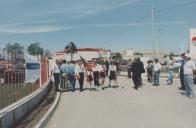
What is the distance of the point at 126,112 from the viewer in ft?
46.7

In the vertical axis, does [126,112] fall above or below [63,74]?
below

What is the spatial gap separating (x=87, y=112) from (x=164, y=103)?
3345 millimetres

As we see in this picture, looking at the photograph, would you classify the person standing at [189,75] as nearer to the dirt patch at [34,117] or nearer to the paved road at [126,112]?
the paved road at [126,112]

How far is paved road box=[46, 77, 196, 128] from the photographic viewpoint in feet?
38.9

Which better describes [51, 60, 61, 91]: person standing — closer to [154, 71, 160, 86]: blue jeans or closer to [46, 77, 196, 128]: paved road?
[46, 77, 196, 128]: paved road

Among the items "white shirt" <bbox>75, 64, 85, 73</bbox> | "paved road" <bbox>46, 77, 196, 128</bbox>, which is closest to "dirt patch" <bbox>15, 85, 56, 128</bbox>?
"paved road" <bbox>46, 77, 196, 128</bbox>

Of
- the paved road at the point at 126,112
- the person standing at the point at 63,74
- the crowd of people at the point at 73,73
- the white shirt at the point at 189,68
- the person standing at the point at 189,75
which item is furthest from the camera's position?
the person standing at the point at 63,74

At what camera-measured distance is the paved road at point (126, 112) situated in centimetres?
1186

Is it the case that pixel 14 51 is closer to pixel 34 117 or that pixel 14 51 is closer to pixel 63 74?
pixel 34 117

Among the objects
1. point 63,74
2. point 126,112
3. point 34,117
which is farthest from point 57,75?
point 34,117

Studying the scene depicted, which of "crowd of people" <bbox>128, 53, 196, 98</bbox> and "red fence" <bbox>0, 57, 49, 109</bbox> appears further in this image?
"crowd of people" <bbox>128, 53, 196, 98</bbox>

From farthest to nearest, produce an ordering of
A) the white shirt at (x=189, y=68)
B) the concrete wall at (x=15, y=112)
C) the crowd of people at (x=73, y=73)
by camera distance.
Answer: the crowd of people at (x=73, y=73) < the white shirt at (x=189, y=68) < the concrete wall at (x=15, y=112)

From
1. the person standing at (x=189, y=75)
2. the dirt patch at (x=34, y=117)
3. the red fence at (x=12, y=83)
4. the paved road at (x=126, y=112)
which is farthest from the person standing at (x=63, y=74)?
the person standing at (x=189, y=75)

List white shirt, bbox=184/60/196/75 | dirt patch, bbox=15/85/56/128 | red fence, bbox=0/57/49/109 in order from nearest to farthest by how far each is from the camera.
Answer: dirt patch, bbox=15/85/56/128, red fence, bbox=0/57/49/109, white shirt, bbox=184/60/196/75
